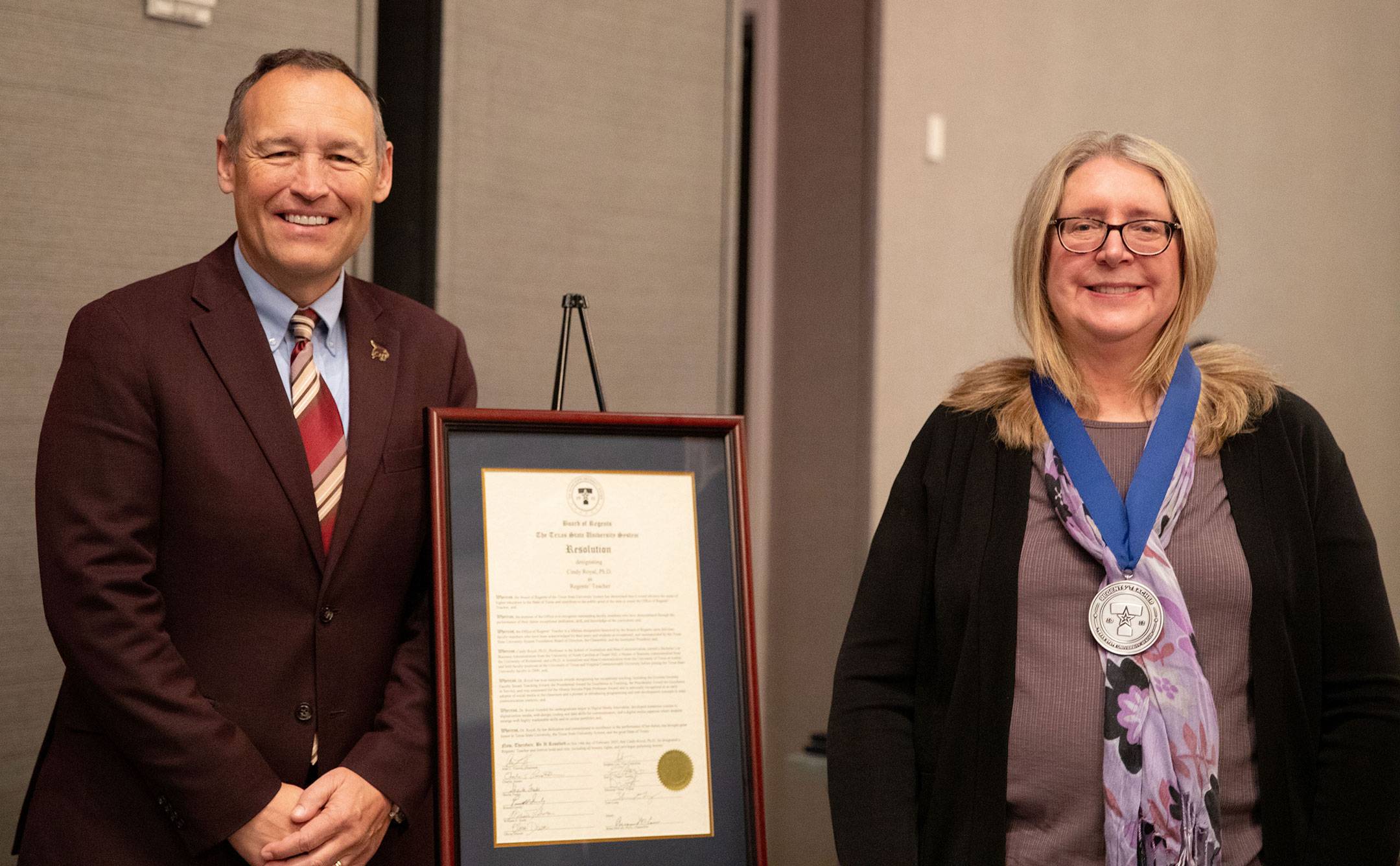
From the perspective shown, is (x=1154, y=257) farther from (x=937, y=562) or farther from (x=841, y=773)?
(x=841, y=773)

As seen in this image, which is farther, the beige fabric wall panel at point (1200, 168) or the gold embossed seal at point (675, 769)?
the beige fabric wall panel at point (1200, 168)

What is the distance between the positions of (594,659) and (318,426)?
532 mm

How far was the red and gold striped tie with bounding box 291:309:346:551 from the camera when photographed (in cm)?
181

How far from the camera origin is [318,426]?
1831 millimetres

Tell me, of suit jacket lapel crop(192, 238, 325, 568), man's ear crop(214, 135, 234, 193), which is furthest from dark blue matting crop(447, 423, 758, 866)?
man's ear crop(214, 135, 234, 193)

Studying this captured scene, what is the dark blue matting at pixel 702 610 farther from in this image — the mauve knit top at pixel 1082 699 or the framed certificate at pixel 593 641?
the mauve knit top at pixel 1082 699

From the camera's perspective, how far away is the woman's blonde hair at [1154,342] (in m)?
1.82

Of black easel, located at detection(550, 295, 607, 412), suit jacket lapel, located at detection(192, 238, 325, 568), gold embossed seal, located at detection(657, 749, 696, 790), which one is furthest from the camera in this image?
black easel, located at detection(550, 295, 607, 412)

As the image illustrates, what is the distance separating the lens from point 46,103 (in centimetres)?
226

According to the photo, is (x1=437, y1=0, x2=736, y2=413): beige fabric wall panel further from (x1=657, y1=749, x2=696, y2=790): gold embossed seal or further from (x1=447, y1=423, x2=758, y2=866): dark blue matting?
(x1=657, y1=749, x2=696, y2=790): gold embossed seal

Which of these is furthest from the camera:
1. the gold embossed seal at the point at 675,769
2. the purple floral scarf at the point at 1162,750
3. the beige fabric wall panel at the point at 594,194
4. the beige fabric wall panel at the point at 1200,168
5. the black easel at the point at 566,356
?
the beige fabric wall panel at the point at 1200,168

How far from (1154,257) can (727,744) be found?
955 millimetres

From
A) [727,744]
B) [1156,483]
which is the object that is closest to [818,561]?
[727,744]

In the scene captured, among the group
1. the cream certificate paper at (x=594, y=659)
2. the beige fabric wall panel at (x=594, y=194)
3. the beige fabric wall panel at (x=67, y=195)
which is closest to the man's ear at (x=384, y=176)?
the cream certificate paper at (x=594, y=659)
